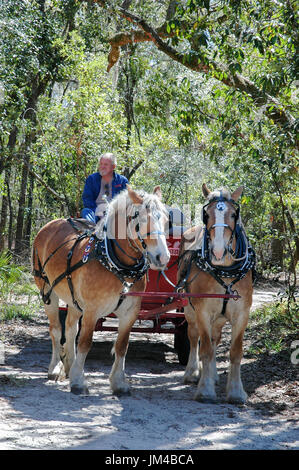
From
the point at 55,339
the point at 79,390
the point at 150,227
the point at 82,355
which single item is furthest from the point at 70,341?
the point at 150,227

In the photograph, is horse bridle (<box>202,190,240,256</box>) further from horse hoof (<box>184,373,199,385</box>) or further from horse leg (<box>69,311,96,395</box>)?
horse hoof (<box>184,373,199,385</box>)

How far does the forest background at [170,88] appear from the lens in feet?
23.0

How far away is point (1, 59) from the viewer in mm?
10344

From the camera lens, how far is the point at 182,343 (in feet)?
24.2

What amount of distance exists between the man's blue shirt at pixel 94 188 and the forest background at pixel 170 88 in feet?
6.21

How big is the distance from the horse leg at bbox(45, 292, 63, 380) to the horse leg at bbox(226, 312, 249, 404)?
1.96m

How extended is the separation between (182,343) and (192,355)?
91 centimetres

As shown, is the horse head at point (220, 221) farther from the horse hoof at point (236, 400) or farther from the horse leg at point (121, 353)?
the horse hoof at point (236, 400)

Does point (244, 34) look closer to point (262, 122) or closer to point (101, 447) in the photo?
point (262, 122)

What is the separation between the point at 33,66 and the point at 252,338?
6889 millimetres

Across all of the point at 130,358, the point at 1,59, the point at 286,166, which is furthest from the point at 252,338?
the point at 1,59

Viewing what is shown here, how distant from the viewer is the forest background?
7.02 meters

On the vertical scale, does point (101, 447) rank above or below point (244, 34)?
below

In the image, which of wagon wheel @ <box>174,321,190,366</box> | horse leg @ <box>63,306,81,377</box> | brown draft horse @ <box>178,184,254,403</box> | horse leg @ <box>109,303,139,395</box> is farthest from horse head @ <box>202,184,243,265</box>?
wagon wheel @ <box>174,321,190,366</box>
